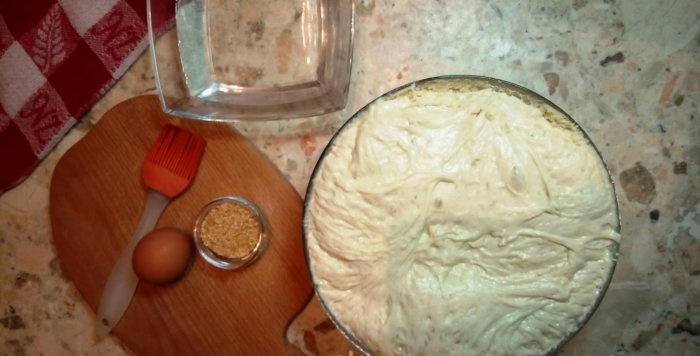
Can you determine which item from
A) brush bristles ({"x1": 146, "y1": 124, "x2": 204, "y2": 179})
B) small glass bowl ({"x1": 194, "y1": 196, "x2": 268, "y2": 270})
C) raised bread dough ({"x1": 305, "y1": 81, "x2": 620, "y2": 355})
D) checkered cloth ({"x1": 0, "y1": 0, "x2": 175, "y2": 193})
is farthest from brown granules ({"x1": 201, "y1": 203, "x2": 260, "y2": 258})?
checkered cloth ({"x1": 0, "y1": 0, "x2": 175, "y2": 193})

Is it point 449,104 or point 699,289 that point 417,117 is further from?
point 699,289

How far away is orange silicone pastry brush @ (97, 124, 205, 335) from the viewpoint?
1040mm

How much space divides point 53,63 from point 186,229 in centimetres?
47

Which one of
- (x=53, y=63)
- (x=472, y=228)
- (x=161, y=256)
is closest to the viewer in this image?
(x=472, y=228)

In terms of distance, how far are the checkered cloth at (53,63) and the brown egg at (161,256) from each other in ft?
1.15

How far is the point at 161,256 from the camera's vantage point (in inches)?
38.4

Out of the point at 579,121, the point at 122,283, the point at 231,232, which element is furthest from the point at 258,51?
the point at 579,121

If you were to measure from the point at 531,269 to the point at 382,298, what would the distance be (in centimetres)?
26

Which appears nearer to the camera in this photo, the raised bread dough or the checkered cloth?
the raised bread dough

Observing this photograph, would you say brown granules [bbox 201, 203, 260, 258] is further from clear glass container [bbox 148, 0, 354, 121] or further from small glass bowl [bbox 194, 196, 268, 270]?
clear glass container [bbox 148, 0, 354, 121]

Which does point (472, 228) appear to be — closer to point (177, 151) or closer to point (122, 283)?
point (177, 151)

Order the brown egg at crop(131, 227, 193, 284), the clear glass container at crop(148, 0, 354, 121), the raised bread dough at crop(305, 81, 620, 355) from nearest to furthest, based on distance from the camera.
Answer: the raised bread dough at crop(305, 81, 620, 355) → the brown egg at crop(131, 227, 193, 284) → the clear glass container at crop(148, 0, 354, 121)

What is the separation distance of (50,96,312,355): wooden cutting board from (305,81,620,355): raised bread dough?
21cm

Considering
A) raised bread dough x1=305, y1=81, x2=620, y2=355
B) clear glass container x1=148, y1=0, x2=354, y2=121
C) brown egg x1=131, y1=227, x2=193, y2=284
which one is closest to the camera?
raised bread dough x1=305, y1=81, x2=620, y2=355
